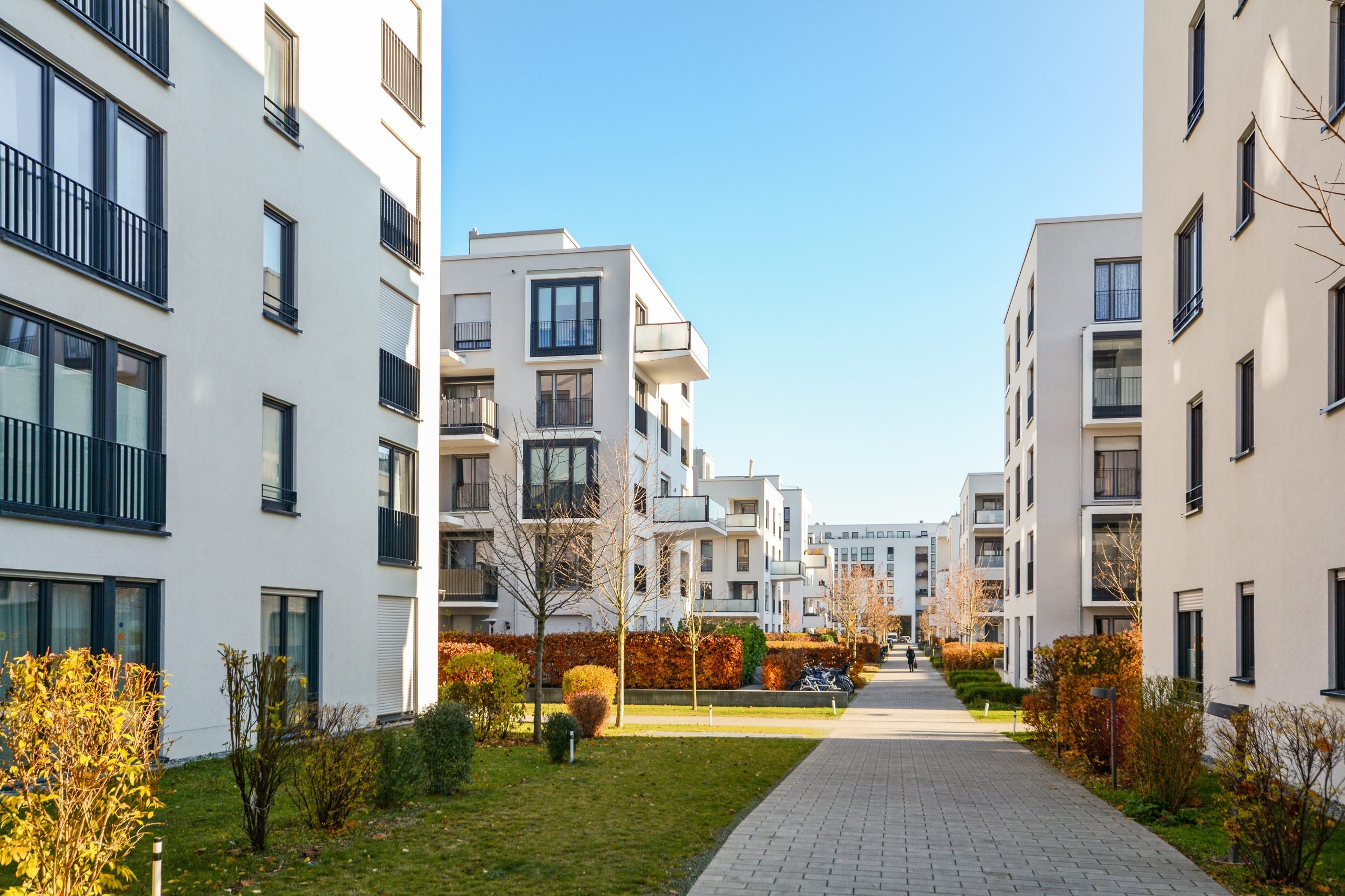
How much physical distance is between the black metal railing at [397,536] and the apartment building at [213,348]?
2.4 inches

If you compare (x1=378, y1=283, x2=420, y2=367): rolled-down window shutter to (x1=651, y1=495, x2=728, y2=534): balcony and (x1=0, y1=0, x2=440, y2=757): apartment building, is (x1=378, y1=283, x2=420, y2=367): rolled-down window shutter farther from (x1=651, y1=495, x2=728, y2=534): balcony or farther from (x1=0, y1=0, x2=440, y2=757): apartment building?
(x1=651, y1=495, x2=728, y2=534): balcony

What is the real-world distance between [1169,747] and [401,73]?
18.7 meters

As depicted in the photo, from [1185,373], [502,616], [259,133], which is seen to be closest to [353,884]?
[259,133]

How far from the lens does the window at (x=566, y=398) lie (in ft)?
122

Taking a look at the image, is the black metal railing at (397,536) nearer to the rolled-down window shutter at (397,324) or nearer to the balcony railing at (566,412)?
the rolled-down window shutter at (397,324)

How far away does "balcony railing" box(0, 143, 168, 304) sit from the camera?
11.8m

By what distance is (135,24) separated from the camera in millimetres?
13719

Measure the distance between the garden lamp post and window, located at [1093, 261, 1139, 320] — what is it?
22.8m

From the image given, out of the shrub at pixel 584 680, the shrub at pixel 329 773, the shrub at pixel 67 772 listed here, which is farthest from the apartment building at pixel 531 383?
the shrub at pixel 67 772

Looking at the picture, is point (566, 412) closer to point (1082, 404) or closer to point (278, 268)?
point (1082, 404)

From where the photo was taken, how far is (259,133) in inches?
652

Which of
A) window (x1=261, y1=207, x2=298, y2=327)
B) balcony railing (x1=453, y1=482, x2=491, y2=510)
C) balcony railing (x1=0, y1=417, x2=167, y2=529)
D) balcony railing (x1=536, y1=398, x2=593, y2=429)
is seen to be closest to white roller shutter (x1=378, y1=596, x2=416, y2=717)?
window (x1=261, y1=207, x2=298, y2=327)

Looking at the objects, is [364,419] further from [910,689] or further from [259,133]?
[910,689]

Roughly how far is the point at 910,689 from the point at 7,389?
33.8 meters
